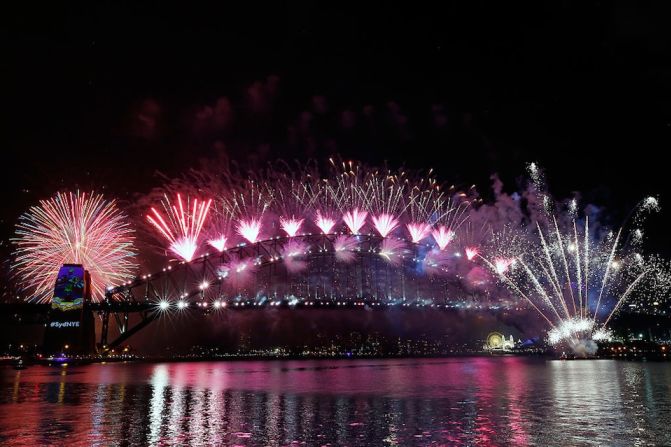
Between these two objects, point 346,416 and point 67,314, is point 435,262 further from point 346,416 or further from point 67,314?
point 346,416

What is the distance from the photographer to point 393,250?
385ft

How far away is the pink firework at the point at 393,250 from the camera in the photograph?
114 m

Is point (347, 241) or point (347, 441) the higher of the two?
point (347, 241)

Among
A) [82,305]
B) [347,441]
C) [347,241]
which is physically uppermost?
[347,241]

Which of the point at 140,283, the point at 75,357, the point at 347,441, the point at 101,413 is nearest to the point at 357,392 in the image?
the point at 101,413

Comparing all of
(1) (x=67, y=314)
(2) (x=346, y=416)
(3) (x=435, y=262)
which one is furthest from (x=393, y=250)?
(2) (x=346, y=416)

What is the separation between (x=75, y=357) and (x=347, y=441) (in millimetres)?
76121

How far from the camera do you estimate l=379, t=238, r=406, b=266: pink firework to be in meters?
114

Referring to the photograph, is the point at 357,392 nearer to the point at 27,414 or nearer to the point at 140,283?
the point at 27,414

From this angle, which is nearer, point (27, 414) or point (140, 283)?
point (27, 414)

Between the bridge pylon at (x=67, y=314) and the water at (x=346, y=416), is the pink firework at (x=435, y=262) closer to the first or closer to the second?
the bridge pylon at (x=67, y=314)

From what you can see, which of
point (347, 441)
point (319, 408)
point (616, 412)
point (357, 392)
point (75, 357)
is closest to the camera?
point (347, 441)

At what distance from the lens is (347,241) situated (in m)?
110

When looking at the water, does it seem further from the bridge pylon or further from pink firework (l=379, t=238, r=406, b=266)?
pink firework (l=379, t=238, r=406, b=266)
